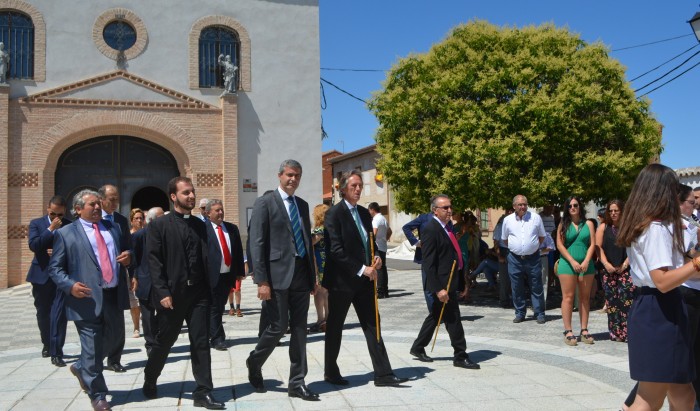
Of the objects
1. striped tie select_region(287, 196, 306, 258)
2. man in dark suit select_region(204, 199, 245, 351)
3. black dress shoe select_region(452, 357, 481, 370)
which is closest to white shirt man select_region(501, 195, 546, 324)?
black dress shoe select_region(452, 357, 481, 370)

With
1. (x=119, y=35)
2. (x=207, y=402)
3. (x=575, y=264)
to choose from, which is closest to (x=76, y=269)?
(x=207, y=402)

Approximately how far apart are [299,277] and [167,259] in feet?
3.73

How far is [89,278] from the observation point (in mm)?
5496

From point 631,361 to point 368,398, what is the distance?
2.45 metres

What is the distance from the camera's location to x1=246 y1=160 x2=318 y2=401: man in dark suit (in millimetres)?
5668

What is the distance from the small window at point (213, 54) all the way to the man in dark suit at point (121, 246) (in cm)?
Result: 1153

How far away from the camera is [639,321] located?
Result: 148 inches

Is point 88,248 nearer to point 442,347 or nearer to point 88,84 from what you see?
point 442,347

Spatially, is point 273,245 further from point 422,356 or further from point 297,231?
point 422,356

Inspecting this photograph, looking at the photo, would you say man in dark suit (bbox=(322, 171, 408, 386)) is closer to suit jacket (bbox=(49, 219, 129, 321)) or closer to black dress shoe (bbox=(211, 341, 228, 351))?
suit jacket (bbox=(49, 219, 129, 321))

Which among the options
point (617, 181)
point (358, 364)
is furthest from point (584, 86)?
point (358, 364)

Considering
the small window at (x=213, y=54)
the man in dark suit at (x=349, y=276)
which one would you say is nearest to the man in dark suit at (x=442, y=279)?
the man in dark suit at (x=349, y=276)

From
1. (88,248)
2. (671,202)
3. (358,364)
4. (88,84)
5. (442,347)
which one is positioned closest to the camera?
(671,202)

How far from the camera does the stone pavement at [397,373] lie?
5480 millimetres
